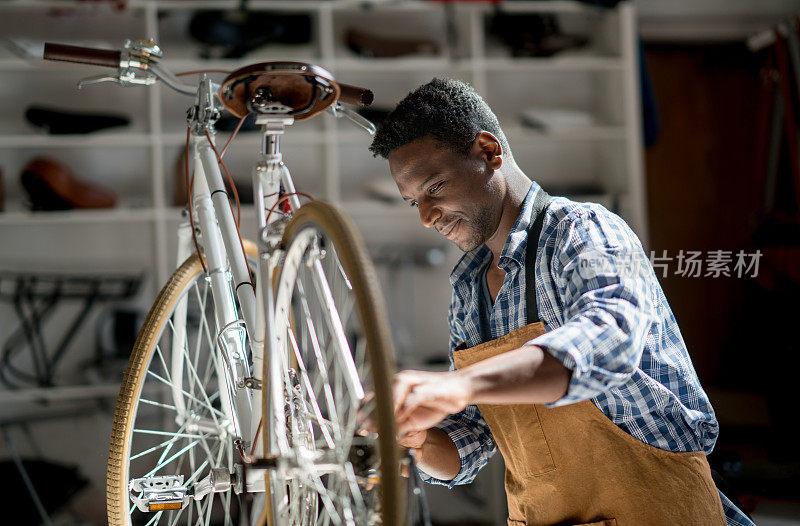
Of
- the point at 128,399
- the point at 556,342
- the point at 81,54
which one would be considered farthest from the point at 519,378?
the point at 81,54

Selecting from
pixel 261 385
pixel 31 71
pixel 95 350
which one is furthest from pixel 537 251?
pixel 31 71

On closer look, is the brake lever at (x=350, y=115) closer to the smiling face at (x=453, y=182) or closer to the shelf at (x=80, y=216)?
the smiling face at (x=453, y=182)

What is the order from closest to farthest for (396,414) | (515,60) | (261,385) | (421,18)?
(396,414) < (261,385) < (515,60) < (421,18)

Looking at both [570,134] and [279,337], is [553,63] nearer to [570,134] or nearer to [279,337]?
[570,134]

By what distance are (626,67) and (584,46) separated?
0.19 metres

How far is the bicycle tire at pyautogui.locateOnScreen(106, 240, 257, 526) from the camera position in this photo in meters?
1.13

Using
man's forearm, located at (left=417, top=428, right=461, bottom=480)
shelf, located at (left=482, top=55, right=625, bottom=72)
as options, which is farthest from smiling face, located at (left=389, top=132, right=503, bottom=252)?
shelf, located at (left=482, top=55, right=625, bottom=72)

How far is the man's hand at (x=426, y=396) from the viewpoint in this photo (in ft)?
2.17

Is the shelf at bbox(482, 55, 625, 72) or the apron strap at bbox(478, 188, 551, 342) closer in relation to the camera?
the apron strap at bbox(478, 188, 551, 342)

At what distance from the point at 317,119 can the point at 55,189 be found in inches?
40.4

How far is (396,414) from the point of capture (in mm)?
645

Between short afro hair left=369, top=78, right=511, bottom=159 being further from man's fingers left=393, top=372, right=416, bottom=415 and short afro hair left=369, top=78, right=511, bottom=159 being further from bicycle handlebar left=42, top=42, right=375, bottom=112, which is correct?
man's fingers left=393, top=372, right=416, bottom=415

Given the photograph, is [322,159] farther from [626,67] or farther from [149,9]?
[626,67]

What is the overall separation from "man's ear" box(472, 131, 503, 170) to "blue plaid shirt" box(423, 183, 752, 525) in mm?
72
